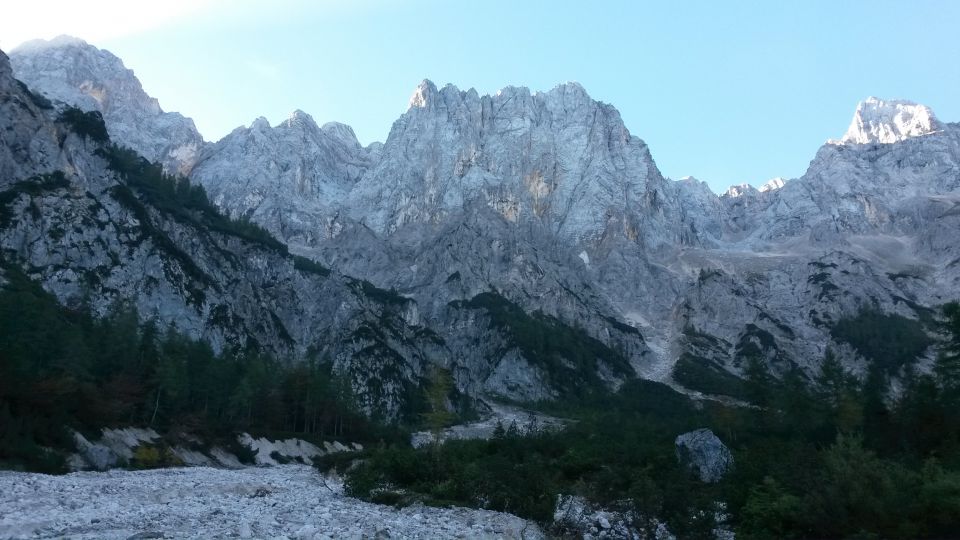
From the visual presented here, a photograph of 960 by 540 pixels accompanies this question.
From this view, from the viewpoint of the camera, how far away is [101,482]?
3012 centimetres

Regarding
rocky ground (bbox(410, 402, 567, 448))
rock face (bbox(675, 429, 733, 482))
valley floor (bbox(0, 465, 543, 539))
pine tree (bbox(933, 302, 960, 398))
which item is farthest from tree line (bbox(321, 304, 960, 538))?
rocky ground (bbox(410, 402, 567, 448))

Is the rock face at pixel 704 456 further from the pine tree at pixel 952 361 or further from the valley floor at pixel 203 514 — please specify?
the pine tree at pixel 952 361

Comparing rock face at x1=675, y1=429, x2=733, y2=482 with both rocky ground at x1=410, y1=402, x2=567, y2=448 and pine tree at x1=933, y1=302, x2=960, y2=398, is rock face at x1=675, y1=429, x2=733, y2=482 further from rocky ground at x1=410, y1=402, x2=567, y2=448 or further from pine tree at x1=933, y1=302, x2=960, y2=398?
rocky ground at x1=410, y1=402, x2=567, y2=448

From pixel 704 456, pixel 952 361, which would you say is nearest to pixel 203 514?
pixel 704 456

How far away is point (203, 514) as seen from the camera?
22.3m

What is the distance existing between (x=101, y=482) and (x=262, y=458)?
133ft

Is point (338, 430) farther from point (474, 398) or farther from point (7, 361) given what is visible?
point (474, 398)

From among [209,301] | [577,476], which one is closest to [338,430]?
[209,301]

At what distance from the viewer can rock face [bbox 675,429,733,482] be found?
39312 mm

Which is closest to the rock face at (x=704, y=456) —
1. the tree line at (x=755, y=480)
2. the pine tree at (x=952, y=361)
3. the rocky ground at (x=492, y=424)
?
the tree line at (x=755, y=480)

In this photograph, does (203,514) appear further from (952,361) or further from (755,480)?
(952,361)

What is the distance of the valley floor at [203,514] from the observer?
61.9 ft

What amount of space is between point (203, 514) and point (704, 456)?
29571 mm

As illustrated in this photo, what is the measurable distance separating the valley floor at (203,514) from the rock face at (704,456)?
718 inches
